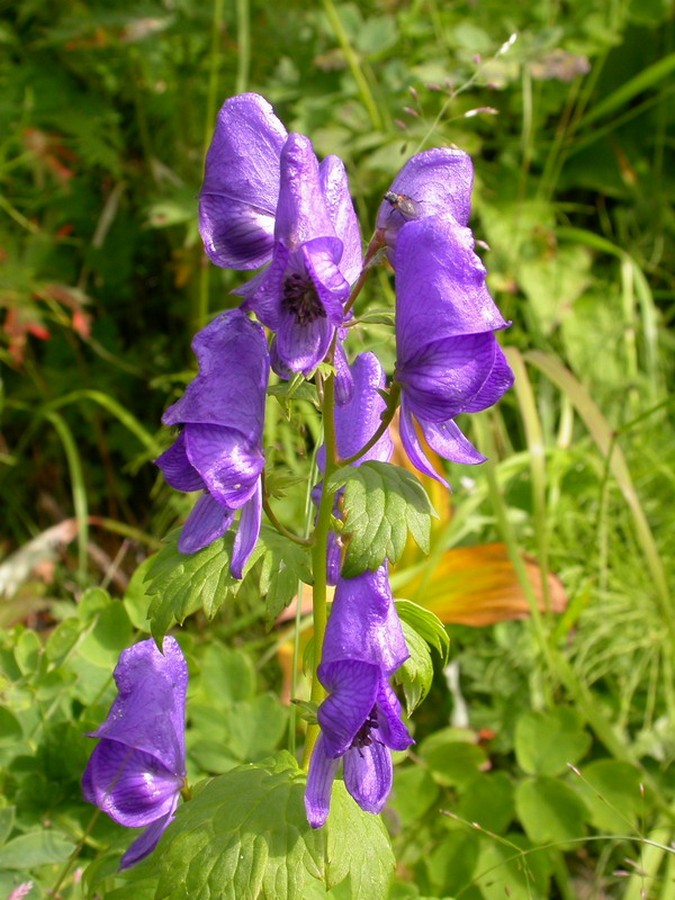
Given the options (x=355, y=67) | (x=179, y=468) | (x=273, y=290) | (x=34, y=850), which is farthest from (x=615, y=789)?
(x=355, y=67)

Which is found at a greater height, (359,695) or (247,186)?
(247,186)

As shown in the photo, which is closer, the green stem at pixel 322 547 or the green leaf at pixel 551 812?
the green stem at pixel 322 547

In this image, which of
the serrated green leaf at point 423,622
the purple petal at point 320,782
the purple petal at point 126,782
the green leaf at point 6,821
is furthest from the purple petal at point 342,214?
the green leaf at point 6,821

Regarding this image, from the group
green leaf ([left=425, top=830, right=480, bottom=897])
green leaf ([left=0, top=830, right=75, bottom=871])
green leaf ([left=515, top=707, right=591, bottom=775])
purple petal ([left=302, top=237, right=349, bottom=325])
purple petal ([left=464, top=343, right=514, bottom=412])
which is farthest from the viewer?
green leaf ([left=515, top=707, right=591, bottom=775])

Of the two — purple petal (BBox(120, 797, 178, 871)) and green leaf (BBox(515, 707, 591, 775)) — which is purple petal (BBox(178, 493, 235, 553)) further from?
green leaf (BBox(515, 707, 591, 775))

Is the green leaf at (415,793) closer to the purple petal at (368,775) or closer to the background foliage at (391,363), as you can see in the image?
the background foliage at (391,363)

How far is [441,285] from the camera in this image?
38.2 inches

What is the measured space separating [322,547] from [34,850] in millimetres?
589

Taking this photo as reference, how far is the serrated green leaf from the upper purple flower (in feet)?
1.41

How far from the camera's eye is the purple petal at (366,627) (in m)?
1.02

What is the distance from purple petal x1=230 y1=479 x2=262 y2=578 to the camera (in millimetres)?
1048

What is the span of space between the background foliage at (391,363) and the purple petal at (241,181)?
688 millimetres

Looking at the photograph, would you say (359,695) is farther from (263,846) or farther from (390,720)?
(263,846)

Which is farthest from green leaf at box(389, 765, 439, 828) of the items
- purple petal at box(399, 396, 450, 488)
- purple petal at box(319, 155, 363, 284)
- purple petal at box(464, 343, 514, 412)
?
purple petal at box(319, 155, 363, 284)
